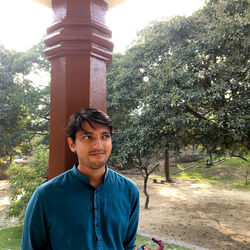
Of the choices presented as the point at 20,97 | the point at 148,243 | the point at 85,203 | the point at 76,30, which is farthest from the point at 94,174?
the point at 20,97

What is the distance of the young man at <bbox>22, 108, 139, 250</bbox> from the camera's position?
894 millimetres

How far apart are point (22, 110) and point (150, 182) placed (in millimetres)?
8049

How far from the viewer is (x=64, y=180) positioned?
3.17 ft

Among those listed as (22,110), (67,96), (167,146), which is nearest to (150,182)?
(22,110)

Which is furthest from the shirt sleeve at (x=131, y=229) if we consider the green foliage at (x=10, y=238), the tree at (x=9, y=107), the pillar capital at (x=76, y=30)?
the tree at (x=9, y=107)

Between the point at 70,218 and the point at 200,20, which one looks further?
the point at 200,20

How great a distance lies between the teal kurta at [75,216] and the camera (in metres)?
0.89

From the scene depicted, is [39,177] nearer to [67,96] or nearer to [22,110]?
[67,96]

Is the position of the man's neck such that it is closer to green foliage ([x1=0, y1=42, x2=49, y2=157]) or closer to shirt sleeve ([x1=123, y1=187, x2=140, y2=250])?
shirt sleeve ([x1=123, y1=187, x2=140, y2=250])

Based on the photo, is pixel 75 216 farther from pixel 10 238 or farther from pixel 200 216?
pixel 200 216

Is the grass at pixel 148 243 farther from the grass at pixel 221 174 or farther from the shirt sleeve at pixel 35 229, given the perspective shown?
the grass at pixel 221 174

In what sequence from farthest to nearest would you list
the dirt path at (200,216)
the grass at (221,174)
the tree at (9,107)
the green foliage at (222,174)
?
the green foliage at (222,174), the grass at (221,174), the tree at (9,107), the dirt path at (200,216)

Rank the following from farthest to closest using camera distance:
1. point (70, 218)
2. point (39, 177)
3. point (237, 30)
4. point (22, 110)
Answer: point (22, 110) → point (39, 177) → point (237, 30) → point (70, 218)

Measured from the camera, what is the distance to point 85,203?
941 mm
